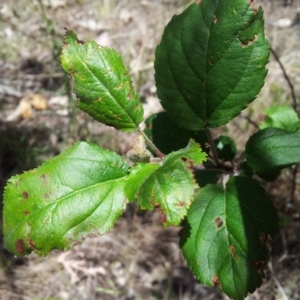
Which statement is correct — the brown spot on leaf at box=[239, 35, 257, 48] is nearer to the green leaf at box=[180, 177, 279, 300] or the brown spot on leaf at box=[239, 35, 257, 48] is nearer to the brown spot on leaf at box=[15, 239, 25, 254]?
the green leaf at box=[180, 177, 279, 300]

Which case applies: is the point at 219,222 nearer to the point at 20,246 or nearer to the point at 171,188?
the point at 171,188

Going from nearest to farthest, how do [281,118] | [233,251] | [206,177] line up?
[233,251] < [206,177] < [281,118]

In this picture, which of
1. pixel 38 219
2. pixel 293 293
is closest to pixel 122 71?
pixel 38 219

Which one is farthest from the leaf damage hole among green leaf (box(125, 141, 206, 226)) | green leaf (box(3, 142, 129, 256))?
green leaf (box(3, 142, 129, 256))

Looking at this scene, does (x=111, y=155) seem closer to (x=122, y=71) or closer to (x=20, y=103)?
(x=122, y=71)

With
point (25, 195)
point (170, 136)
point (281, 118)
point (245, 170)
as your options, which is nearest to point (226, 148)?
point (245, 170)

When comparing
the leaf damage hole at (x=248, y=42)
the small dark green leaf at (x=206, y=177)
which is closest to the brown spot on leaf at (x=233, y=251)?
the small dark green leaf at (x=206, y=177)

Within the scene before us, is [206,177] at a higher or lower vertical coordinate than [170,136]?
lower
